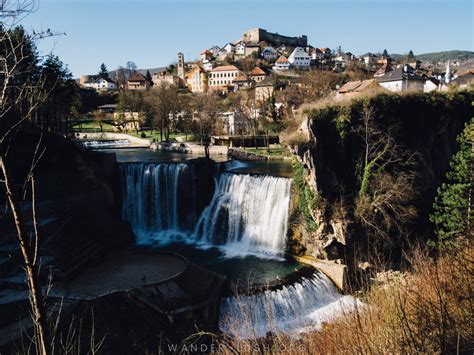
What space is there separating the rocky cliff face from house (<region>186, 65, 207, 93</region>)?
66330 mm

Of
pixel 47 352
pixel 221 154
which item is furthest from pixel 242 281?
pixel 221 154

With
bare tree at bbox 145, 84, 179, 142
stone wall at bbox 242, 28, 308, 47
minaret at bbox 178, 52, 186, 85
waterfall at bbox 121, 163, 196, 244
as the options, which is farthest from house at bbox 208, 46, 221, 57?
waterfall at bbox 121, 163, 196, 244

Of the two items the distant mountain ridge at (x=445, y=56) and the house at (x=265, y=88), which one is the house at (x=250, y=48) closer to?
the house at (x=265, y=88)

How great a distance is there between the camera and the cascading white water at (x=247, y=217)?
65.9ft

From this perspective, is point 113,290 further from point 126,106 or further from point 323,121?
point 126,106

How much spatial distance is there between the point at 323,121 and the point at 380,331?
14930 mm

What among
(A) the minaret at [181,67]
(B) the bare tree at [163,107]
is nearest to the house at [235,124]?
(B) the bare tree at [163,107]

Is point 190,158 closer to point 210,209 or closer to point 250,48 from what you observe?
point 210,209

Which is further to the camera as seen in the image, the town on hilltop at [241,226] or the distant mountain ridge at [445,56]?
the distant mountain ridge at [445,56]

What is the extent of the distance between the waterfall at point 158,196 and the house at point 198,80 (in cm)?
6249

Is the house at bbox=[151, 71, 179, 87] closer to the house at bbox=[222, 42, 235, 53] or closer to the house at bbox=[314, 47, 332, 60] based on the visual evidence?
the house at bbox=[222, 42, 235, 53]

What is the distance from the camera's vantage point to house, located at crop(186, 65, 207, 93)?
84.5 metres

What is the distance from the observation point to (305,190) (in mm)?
18719

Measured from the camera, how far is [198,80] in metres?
85.4
